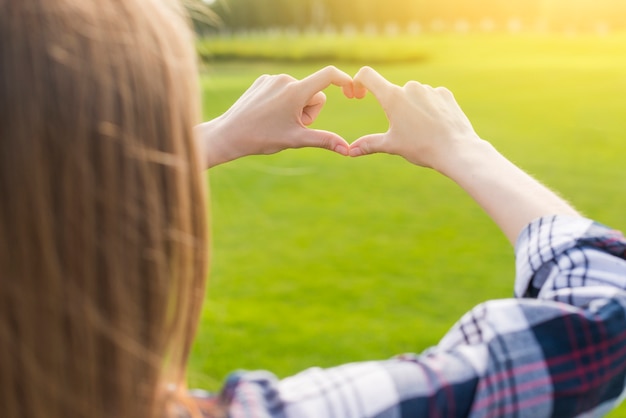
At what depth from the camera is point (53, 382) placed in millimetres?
550

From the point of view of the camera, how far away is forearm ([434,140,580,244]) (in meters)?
0.78

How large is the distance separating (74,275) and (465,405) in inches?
12.5

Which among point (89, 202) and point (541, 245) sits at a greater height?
point (89, 202)

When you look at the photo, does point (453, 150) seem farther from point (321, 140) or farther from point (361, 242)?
point (361, 242)

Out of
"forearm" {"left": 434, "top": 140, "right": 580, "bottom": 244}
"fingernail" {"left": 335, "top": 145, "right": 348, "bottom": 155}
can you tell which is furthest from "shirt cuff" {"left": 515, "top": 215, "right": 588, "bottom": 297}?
"fingernail" {"left": 335, "top": 145, "right": 348, "bottom": 155}

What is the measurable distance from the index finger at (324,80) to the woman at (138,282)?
288 mm

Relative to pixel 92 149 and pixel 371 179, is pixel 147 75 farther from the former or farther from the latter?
pixel 371 179

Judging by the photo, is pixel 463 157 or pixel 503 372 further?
pixel 463 157

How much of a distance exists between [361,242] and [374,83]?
3631mm

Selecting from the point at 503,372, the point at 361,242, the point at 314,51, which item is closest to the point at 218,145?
the point at 503,372

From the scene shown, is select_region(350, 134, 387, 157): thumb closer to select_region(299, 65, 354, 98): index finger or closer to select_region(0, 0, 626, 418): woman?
select_region(299, 65, 354, 98): index finger

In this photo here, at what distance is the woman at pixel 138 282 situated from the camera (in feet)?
1.73

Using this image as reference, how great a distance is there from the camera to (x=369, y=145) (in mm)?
917

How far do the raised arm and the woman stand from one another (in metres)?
0.10
